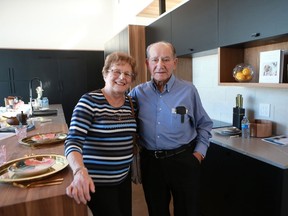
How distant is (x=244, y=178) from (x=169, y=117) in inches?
30.1

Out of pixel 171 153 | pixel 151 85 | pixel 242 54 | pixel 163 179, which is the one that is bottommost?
pixel 163 179

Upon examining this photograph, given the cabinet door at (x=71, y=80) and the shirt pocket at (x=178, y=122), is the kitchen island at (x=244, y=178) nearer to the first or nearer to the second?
the shirt pocket at (x=178, y=122)

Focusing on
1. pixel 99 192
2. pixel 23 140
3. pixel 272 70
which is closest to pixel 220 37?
pixel 272 70

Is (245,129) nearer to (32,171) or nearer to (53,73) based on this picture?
(32,171)

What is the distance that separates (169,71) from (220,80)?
86 cm

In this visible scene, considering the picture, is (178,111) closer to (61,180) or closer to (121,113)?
(121,113)

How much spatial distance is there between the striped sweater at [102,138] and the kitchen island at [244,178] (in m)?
0.92

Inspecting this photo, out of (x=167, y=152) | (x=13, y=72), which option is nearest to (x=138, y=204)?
(x=167, y=152)

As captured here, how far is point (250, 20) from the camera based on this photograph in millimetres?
1707

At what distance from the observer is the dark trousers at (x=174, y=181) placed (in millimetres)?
1424

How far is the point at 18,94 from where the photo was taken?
5.35 meters

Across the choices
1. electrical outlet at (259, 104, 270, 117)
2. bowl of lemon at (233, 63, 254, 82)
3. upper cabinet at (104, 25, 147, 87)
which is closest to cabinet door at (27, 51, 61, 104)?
upper cabinet at (104, 25, 147, 87)

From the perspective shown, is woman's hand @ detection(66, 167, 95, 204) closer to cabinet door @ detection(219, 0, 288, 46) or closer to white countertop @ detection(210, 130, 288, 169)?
white countertop @ detection(210, 130, 288, 169)

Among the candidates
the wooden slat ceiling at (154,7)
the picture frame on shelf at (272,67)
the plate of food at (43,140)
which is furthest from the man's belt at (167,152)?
the wooden slat ceiling at (154,7)
